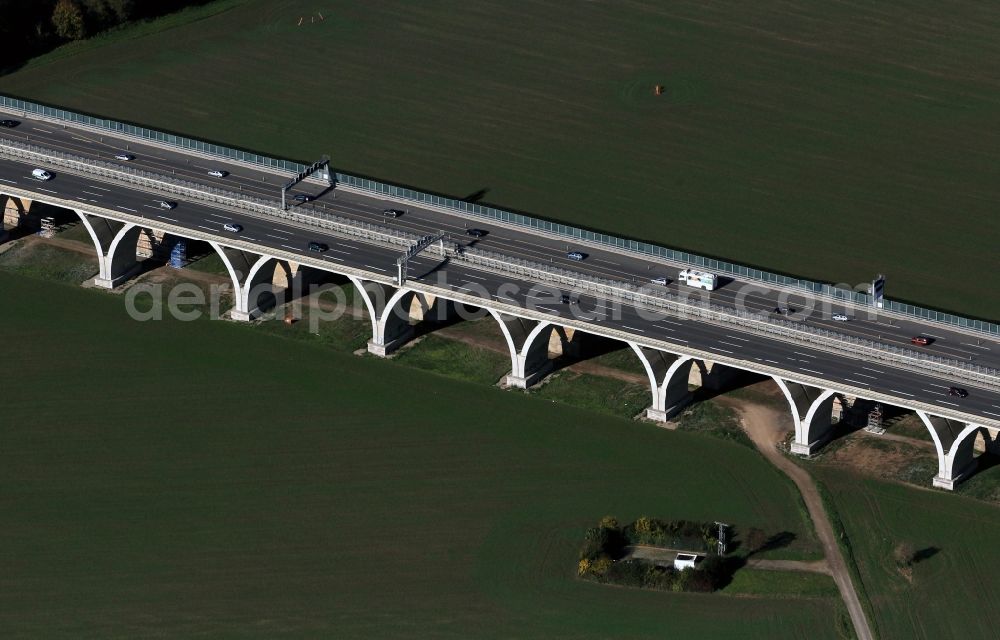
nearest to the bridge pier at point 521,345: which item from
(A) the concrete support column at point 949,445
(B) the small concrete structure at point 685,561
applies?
(B) the small concrete structure at point 685,561

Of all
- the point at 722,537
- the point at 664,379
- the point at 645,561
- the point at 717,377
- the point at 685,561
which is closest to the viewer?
the point at 685,561

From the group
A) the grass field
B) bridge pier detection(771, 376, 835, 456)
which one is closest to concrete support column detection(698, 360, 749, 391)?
the grass field

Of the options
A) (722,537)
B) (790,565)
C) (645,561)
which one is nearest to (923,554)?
(790,565)

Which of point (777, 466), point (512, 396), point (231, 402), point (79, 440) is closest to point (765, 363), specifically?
point (777, 466)

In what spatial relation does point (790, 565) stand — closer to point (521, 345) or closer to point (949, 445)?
point (949, 445)

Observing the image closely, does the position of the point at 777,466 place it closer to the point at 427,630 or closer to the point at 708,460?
the point at 708,460

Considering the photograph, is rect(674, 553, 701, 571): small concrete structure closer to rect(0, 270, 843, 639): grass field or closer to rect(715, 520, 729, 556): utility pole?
rect(715, 520, 729, 556): utility pole

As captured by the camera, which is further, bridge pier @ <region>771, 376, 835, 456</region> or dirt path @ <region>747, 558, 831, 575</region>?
bridge pier @ <region>771, 376, 835, 456</region>
